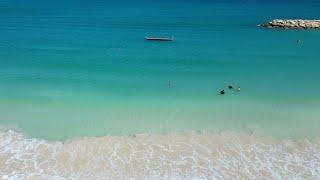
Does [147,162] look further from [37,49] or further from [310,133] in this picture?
[37,49]

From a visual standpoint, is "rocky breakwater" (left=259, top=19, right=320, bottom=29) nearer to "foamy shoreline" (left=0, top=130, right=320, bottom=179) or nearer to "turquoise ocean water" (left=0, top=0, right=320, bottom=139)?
"turquoise ocean water" (left=0, top=0, right=320, bottom=139)

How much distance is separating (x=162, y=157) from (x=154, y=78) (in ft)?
43.3

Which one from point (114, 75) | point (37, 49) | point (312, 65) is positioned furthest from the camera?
point (37, 49)

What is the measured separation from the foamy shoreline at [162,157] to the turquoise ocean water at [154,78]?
1318 mm

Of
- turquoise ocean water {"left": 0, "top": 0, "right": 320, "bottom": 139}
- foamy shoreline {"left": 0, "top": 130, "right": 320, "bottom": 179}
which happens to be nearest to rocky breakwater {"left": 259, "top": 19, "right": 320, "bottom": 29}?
turquoise ocean water {"left": 0, "top": 0, "right": 320, "bottom": 139}

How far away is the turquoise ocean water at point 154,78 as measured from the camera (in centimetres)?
2573

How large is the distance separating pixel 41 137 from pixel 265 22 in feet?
151

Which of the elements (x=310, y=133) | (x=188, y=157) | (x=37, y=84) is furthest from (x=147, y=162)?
(x=37, y=84)

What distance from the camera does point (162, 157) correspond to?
2136 centimetres

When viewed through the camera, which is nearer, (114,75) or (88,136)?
(88,136)

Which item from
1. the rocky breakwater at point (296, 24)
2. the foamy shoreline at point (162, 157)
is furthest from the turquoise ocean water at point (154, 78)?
the rocky breakwater at point (296, 24)

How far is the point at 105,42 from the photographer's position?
161 ft

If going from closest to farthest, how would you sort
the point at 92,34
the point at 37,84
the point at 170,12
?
1. the point at 37,84
2. the point at 92,34
3. the point at 170,12

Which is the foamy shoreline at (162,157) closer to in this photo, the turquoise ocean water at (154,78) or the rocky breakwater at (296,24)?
the turquoise ocean water at (154,78)
